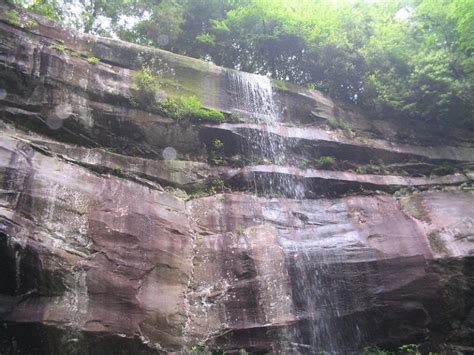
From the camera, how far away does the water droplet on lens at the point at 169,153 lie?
10.9 m

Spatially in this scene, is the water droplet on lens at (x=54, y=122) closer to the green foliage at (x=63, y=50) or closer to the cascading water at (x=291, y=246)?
the green foliage at (x=63, y=50)

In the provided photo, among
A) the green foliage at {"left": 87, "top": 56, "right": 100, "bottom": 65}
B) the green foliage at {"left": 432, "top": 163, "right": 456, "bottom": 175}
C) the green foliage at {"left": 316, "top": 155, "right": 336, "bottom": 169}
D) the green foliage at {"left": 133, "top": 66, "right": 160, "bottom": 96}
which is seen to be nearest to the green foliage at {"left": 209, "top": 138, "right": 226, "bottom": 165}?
the green foliage at {"left": 133, "top": 66, "right": 160, "bottom": 96}

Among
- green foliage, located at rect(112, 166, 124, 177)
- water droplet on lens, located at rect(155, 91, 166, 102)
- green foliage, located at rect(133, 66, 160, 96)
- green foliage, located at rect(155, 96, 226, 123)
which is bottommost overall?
green foliage, located at rect(112, 166, 124, 177)

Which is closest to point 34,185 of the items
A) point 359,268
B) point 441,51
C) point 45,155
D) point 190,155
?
point 45,155

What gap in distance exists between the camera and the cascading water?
358 inches

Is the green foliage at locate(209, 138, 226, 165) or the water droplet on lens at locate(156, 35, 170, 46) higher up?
the water droplet on lens at locate(156, 35, 170, 46)

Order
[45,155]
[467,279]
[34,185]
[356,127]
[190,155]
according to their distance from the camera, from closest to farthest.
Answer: [34,185]
[45,155]
[467,279]
[190,155]
[356,127]

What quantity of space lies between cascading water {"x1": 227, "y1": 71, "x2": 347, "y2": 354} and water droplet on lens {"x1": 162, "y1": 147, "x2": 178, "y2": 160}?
2.10m

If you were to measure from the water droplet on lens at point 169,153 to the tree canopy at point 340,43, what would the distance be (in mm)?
5404

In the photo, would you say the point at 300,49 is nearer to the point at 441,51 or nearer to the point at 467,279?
the point at 441,51

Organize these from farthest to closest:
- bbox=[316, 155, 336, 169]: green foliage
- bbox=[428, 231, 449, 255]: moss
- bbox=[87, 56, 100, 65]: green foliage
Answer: bbox=[316, 155, 336, 169]: green foliage
bbox=[87, 56, 100, 65]: green foliage
bbox=[428, 231, 449, 255]: moss

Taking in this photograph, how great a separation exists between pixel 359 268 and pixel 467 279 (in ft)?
9.10

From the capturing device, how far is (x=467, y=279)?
10.1 m

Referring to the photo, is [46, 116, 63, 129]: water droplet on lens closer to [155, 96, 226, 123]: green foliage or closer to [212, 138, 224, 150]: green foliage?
[155, 96, 226, 123]: green foliage
